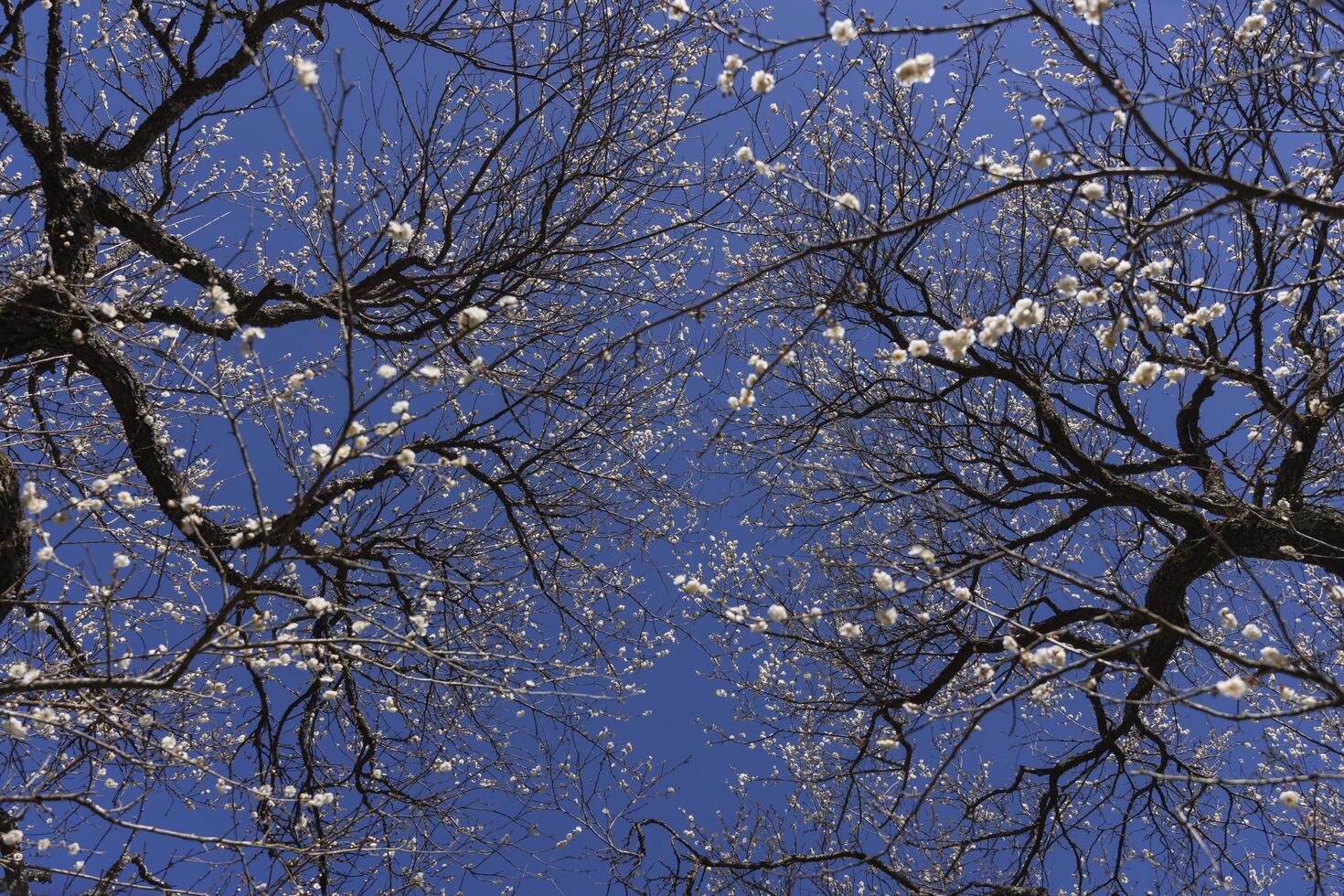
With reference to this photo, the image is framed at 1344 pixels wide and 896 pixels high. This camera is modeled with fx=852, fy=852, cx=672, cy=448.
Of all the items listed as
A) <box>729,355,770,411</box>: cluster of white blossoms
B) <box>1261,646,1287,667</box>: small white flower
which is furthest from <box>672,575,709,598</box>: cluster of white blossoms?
<box>1261,646,1287,667</box>: small white flower

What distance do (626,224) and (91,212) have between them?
10.0 ft

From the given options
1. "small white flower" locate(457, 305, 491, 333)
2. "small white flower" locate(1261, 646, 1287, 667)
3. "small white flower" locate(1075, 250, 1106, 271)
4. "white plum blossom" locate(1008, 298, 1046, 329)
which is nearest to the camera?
"small white flower" locate(1261, 646, 1287, 667)

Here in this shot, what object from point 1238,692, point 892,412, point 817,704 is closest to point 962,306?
point 892,412

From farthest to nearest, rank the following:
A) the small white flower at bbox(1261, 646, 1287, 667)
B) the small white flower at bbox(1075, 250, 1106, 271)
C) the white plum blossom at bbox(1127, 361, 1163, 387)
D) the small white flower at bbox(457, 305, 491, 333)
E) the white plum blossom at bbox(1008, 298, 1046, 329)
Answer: the small white flower at bbox(1075, 250, 1106, 271) → the white plum blossom at bbox(1127, 361, 1163, 387) → the white plum blossom at bbox(1008, 298, 1046, 329) → the small white flower at bbox(457, 305, 491, 333) → the small white flower at bbox(1261, 646, 1287, 667)

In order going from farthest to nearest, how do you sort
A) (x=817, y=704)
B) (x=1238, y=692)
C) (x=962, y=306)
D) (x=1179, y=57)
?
(x=962, y=306) → (x=817, y=704) → (x=1179, y=57) → (x=1238, y=692)

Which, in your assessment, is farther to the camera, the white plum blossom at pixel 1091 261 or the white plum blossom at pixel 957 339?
the white plum blossom at pixel 1091 261

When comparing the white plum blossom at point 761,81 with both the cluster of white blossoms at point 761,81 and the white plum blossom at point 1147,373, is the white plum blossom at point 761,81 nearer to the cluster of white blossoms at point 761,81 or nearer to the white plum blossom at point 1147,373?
the cluster of white blossoms at point 761,81

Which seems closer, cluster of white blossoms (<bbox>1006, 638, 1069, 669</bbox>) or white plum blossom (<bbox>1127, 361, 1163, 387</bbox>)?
cluster of white blossoms (<bbox>1006, 638, 1069, 669</bbox>)

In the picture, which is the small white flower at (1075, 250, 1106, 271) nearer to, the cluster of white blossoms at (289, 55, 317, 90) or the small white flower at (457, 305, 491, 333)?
the small white flower at (457, 305, 491, 333)

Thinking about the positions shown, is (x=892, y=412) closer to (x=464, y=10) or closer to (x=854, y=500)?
(x=854, y=500)

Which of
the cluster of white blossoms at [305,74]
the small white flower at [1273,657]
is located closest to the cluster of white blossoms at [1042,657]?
the small white flower at [1273,657]

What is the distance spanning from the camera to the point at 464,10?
16.0 feet

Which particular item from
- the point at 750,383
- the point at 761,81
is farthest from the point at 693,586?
the point at 761,81

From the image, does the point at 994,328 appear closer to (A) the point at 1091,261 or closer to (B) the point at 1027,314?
(B) the point at 1027,314
